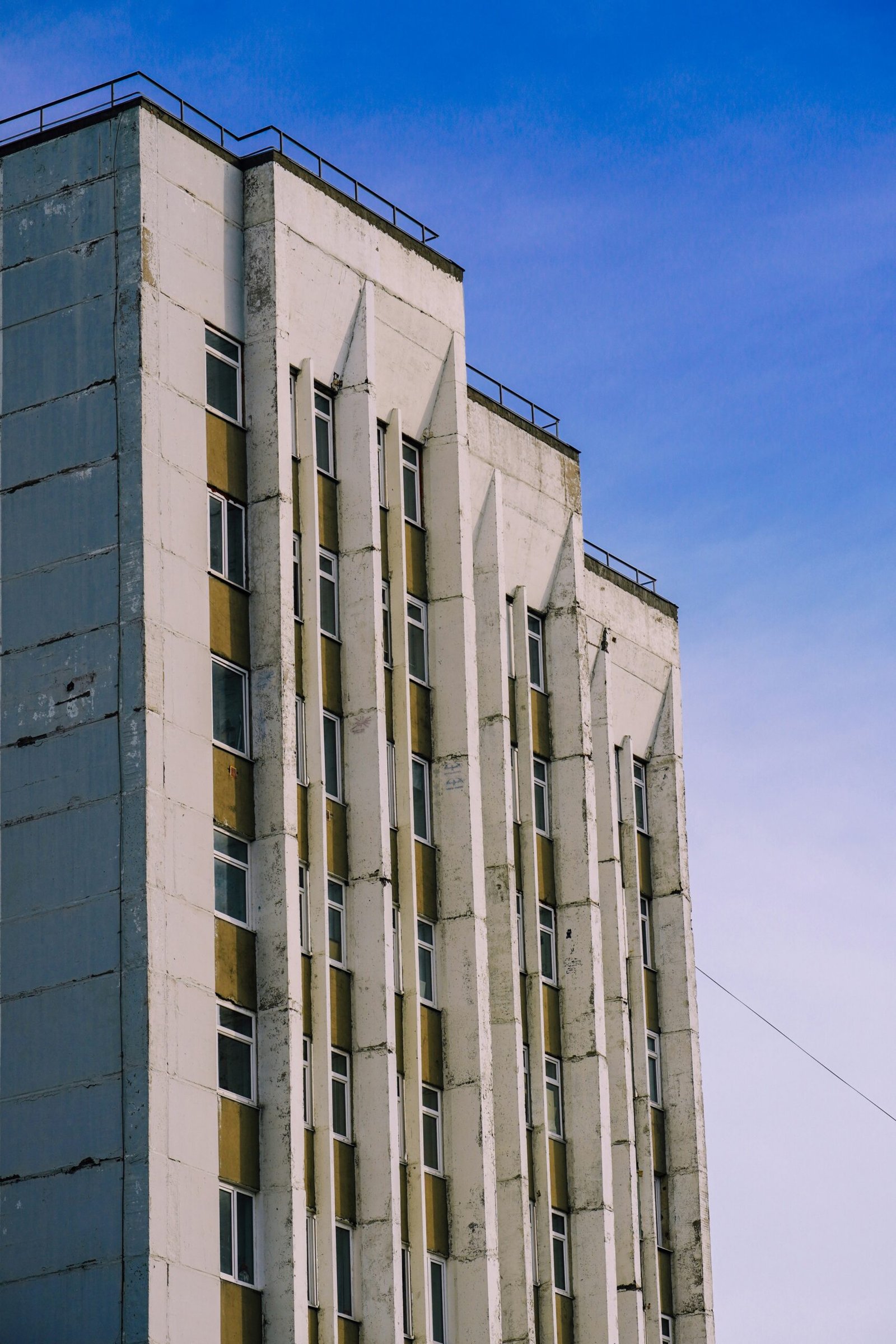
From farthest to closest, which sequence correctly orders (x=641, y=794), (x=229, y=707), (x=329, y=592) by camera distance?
(x=641, y=794) < (x=329, y=592) < (x=229, y=707)

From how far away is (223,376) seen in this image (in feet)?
163

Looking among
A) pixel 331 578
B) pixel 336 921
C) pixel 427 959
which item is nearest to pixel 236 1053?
pixel 336 921

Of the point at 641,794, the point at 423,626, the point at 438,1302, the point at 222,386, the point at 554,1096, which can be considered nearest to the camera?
the point at 438,1302

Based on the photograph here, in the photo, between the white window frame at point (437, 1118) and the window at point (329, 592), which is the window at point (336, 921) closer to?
the white window frame at point (437, 1118)

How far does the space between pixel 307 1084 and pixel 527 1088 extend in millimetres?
8882

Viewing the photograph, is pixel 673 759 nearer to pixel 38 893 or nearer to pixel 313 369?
pixel 313 369

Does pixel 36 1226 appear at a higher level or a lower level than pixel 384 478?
lower

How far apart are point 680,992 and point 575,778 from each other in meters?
7.53

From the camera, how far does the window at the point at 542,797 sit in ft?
191

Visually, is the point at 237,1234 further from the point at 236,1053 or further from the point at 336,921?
the point at 336,921

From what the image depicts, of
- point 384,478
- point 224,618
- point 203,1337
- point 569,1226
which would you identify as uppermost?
point 384,478

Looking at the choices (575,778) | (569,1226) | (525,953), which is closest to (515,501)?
(575,778)

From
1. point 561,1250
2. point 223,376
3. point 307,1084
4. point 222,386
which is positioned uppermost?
point 223,376

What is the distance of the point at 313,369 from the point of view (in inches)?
2008
